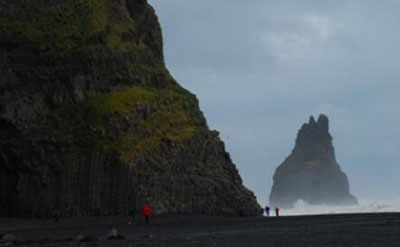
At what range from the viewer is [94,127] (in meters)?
120

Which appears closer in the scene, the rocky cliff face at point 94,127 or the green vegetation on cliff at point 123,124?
the rocky cliff face at point 94,127

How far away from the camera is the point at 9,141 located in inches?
4678

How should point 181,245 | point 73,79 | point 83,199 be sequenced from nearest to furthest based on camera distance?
point 181,245 → point 83,199 → point 73,79

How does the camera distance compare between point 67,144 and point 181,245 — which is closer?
point 181,245

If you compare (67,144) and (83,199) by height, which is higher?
(67,144)

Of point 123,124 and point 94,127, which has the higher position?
point 123,124

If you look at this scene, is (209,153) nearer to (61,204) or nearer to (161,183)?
(161,183)

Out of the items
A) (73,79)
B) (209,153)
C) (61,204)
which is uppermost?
(73,79)

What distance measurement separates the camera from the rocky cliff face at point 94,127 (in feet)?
377

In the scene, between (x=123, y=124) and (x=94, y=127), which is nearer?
(x=123, y=124)

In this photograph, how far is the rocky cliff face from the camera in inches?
4523

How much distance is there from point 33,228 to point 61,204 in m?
23.5

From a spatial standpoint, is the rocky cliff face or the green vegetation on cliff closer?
the rocky cliff face

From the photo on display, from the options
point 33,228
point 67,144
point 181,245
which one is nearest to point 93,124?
point 67,144
